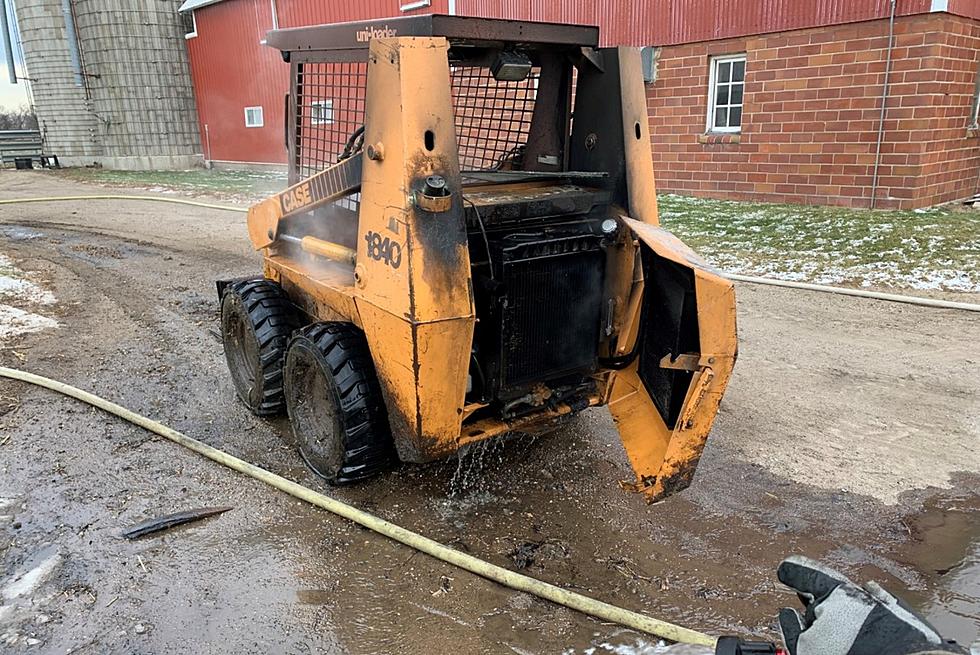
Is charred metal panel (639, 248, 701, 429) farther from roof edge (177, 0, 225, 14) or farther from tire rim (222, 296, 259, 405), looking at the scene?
roof edge (177, 0, 225, 14)

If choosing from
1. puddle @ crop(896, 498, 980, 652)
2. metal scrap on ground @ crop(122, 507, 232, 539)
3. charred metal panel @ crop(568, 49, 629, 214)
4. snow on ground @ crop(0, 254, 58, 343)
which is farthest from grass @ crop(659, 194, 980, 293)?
snow on ground @ crop(0, 254, 58, 343)

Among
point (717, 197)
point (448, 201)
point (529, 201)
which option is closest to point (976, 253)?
point (717, 197)

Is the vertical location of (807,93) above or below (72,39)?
below

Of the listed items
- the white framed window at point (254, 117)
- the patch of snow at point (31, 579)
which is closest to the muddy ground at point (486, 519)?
the patch of snow at point (31, 579)

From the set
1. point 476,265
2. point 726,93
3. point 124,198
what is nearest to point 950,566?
point 476,265

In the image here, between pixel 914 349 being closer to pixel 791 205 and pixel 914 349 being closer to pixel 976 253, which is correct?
pixel 976 253

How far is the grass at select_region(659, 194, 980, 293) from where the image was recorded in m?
7.55

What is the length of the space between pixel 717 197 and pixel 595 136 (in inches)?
367

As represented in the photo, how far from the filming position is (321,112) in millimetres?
4203

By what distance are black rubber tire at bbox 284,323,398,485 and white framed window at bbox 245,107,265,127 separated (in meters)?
18.4

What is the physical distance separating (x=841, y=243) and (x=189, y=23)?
809 inches

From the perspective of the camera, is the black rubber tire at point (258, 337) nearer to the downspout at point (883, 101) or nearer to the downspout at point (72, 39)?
the downspout at point (883, 101)

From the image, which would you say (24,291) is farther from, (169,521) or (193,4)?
(193,4)

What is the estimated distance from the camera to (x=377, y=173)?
3.06 metres
